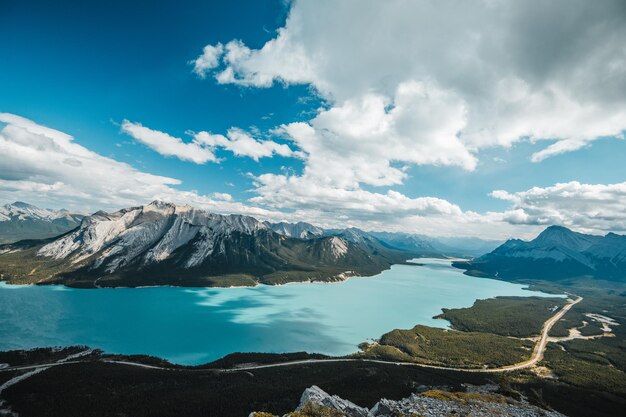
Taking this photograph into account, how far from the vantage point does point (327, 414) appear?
29.9 m

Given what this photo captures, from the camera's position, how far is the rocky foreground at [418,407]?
31.0 meters

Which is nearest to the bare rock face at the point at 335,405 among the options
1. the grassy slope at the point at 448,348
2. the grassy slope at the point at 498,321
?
the grassy slope at the point at 448,348

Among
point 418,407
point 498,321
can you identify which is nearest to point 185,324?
point 418,407

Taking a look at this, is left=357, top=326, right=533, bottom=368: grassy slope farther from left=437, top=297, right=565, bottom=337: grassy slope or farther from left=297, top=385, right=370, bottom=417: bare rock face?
left=297, top=385, right=370, bottom=417: bare rock face

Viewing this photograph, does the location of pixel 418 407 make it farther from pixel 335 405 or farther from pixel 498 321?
pixel 498 321

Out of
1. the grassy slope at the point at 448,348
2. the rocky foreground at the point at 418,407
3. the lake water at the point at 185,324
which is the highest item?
the rocky foreground at the point at 418,407

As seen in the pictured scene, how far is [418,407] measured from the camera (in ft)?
119

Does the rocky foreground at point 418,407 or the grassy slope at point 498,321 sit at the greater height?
the rocky foreground at point 418,407

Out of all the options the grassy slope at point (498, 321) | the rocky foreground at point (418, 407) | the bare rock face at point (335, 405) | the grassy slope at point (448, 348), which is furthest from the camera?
the grassy slope at point (498, 321)

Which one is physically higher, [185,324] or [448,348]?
[448,348]

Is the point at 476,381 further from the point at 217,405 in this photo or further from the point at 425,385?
the point at 217,405

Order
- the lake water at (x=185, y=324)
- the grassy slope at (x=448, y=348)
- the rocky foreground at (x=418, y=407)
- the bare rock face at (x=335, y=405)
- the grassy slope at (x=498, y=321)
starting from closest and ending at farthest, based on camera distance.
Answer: the rocky foreground at (x=418, y=407) → the bare rock face at (x=335, y=405) → the grassy slope at (x=448, y=348) → the lake water at (x=185, y=324) → the grassy slope at (x=498, y=321)

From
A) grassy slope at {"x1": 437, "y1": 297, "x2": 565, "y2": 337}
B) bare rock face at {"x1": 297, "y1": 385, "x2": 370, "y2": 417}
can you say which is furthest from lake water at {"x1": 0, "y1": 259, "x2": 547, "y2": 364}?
bare rock face at {"x1": 297, "y1": 385, "x2": 370, "y2": 417}

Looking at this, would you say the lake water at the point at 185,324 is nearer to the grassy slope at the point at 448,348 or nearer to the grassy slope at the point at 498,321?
the grassy slope at the point at 498,321
